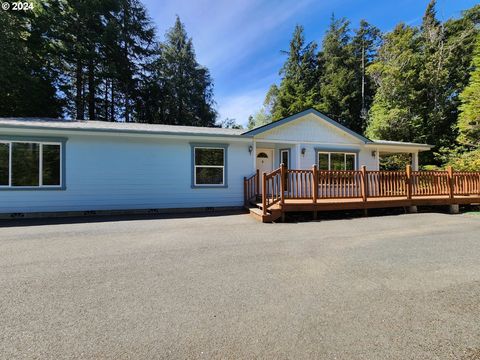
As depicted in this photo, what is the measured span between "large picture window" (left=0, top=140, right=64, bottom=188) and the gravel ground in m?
3.09

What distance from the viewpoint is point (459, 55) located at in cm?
2020

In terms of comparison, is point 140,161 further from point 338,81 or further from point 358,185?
point 338,81

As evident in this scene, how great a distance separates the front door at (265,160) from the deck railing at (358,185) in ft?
4.85

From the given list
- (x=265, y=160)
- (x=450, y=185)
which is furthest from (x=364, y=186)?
(x=265, y=160)

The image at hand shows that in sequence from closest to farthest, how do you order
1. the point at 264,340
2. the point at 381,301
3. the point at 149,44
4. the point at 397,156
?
the point at 264,340, the point at 381,301, the point at 397,156, the point at 149,44

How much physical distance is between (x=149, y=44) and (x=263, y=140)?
2213 cm

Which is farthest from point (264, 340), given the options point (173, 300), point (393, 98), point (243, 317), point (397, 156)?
point (393, 98)

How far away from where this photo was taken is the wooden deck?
27.0 ft

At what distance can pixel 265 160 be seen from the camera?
39.0ft

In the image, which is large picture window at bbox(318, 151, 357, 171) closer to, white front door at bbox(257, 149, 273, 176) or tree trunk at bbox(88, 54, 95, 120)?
white front door at bbox(257, 149, 273, 176)

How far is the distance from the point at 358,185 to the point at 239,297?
24.4 feet

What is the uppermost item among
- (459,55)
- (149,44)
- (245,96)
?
(149,44)

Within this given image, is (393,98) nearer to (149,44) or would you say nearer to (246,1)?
(246,1)

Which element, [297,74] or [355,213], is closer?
[355,213]
